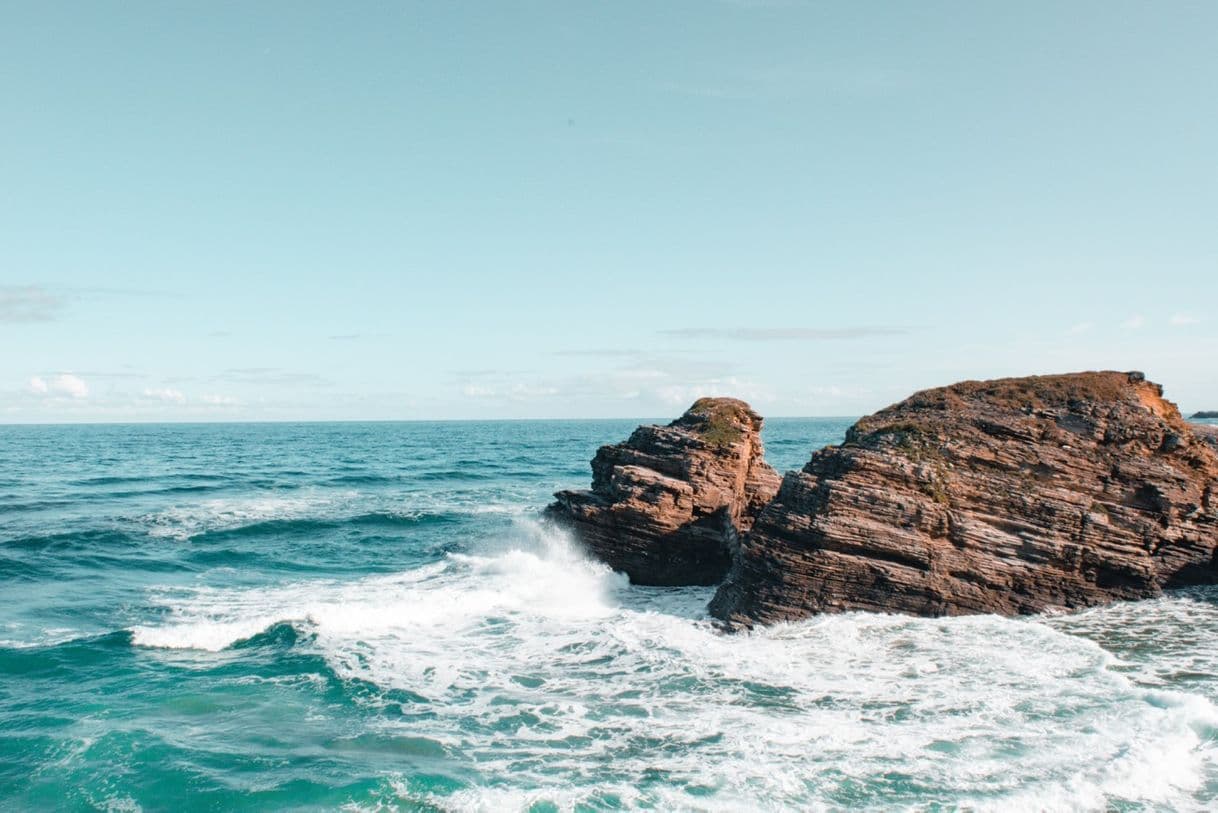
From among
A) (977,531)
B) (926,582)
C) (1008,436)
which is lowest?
(926,582)

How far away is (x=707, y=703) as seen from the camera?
17.5 metres

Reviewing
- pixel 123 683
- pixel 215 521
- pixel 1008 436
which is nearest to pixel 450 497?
pixel 215 521

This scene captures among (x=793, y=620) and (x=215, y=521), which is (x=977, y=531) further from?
(x=215, y=521)

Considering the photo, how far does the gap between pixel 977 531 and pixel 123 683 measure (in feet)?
77.2

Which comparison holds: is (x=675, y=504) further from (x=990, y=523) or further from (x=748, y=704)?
(x=748, y=704)

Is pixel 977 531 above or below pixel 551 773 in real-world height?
above

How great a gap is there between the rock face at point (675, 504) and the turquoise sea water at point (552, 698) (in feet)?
3.78

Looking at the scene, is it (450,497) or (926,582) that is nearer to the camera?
(926,582)

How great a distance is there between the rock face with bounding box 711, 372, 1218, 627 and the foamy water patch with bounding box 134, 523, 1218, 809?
3.32 ft

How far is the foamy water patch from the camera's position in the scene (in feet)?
44.7

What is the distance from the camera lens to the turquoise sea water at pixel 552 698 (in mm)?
13945

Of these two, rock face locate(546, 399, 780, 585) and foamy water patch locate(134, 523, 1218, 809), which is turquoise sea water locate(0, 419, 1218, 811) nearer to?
foamy water patch locate(134, 523, 1218, 809)

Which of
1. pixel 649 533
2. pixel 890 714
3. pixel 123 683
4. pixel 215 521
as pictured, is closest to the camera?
pixel 890 714

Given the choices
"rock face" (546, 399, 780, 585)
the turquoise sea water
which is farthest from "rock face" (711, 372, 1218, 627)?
"rock face" (546, 399, 780, 585)
